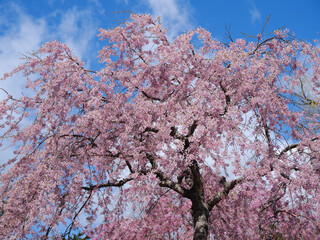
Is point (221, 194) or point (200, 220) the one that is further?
point (221, 194)

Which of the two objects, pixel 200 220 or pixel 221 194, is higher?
pixel 221 194

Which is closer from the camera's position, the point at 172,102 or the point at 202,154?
the point at 202,154

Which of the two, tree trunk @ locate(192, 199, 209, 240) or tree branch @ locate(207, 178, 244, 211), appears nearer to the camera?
tree trunk @ locate(192, 199, 209, 240)

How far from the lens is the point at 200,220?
7137 mm

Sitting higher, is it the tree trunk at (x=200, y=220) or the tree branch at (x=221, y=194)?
the tree branch at (x=221, y=194)

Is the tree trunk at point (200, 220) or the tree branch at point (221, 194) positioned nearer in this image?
the tree trunk at point (200, 220)

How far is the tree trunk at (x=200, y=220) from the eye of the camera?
693cm

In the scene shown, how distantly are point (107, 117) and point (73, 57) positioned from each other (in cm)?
178

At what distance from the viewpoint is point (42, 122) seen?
299 inches

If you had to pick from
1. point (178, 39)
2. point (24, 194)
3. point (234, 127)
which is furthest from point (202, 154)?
point (24, 194)

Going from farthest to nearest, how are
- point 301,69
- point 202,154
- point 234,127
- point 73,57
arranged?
1. point 301,69
2. point 73,57
3. point 234,127
4. point 202,154

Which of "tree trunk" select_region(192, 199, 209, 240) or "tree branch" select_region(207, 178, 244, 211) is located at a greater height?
"tree branch" select_region(207, 178, 244, 211)

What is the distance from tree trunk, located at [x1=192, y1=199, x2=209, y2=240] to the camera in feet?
22.7

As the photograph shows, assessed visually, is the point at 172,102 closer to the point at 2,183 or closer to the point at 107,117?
the point at 107,117
